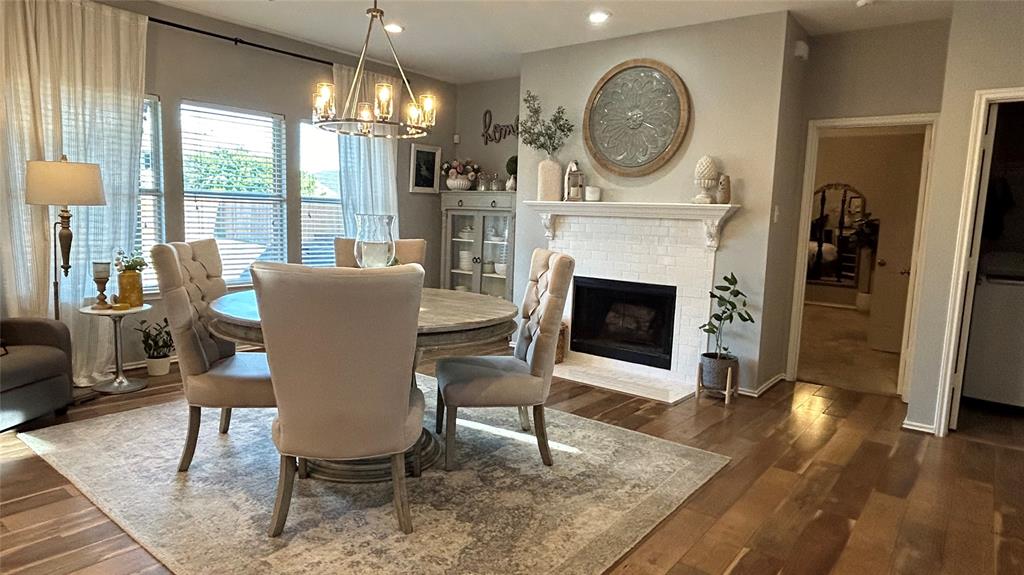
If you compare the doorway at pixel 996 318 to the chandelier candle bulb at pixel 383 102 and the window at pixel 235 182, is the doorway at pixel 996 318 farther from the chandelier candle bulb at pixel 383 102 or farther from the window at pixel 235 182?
the window at pixel 235 182

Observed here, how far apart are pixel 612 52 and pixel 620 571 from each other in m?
3.92

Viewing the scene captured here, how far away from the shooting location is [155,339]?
4.27m

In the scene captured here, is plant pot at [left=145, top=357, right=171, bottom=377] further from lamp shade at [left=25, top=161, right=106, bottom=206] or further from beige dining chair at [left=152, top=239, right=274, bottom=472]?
beige dining chair at [left=152, top=239, right=274, bottom=472]

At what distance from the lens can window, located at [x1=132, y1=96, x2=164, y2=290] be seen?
429 centimetres

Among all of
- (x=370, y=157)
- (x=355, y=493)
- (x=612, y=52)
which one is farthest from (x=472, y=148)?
(x=355, y=493)

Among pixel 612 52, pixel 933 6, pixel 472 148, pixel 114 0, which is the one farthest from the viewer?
pixel 472 148

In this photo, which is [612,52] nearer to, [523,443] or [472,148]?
[472,148]

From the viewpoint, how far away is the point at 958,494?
279 centimetres

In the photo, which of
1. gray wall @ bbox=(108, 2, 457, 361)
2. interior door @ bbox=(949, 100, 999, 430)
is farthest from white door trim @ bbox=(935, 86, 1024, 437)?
gray wall @ bbox=(108, 2, 457, 361)

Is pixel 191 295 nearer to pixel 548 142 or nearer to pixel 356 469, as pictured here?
pixel 356 469

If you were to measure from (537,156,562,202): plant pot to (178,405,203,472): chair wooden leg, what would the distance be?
320 cm

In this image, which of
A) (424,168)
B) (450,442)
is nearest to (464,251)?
(424,168)

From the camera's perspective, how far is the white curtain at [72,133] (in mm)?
3613

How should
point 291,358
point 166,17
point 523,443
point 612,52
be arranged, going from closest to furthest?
1. point 291,358
2. point 523,443
3. point 166,17
4. point 612,52
